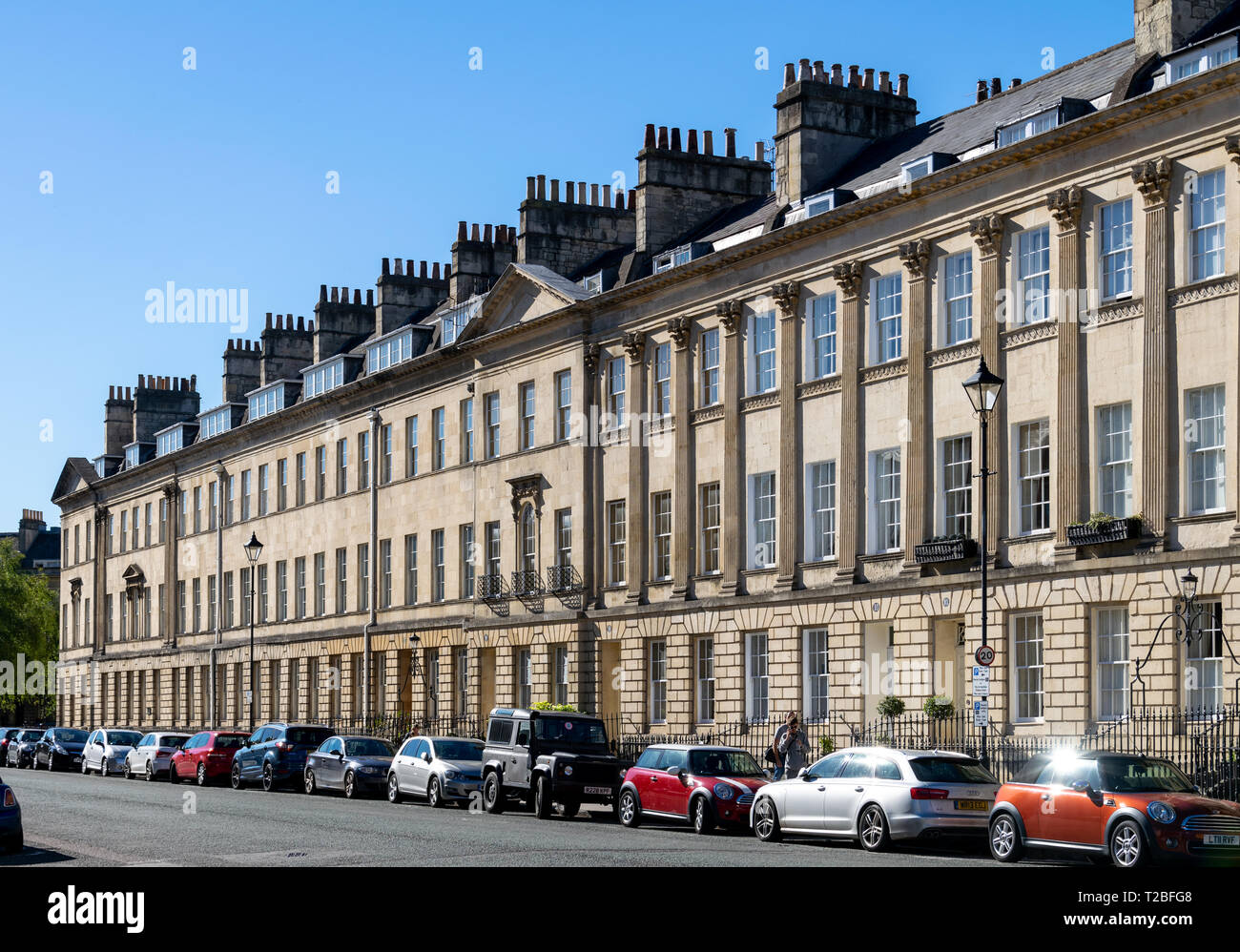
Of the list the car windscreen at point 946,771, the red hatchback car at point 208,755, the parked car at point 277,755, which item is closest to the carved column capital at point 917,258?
the car windscreen at point 946,771

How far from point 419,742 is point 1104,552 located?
15095 millimetres

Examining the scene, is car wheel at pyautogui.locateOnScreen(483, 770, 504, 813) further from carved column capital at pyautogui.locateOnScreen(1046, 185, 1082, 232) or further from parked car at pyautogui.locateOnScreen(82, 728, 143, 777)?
parked car at pyautogui.locateOnScreen(82, 728, 143, 777)

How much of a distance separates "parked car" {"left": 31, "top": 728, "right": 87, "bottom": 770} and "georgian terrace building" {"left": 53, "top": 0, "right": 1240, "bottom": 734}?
9.32 m

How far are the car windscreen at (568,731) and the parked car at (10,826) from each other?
47.5 ft

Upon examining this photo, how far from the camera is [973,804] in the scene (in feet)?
86.0

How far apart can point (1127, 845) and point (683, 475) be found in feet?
86.9

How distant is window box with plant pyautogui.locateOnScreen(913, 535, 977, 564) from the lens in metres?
37.8

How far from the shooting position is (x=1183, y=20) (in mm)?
36531

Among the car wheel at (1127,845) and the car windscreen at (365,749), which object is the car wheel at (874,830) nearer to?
the car wheel at (1127,845)

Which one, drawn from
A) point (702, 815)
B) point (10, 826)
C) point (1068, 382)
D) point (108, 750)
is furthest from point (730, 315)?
point (10, 826)

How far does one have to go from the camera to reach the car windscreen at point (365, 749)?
43.1 m

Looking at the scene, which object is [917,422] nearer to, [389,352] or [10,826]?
[10,826]

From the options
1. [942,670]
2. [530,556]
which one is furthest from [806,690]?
[530,556]

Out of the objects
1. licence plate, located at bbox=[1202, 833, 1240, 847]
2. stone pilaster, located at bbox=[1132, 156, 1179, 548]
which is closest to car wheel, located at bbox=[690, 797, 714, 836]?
stone pilaster, located at bbox=[1132, 156, 1179, 548]
